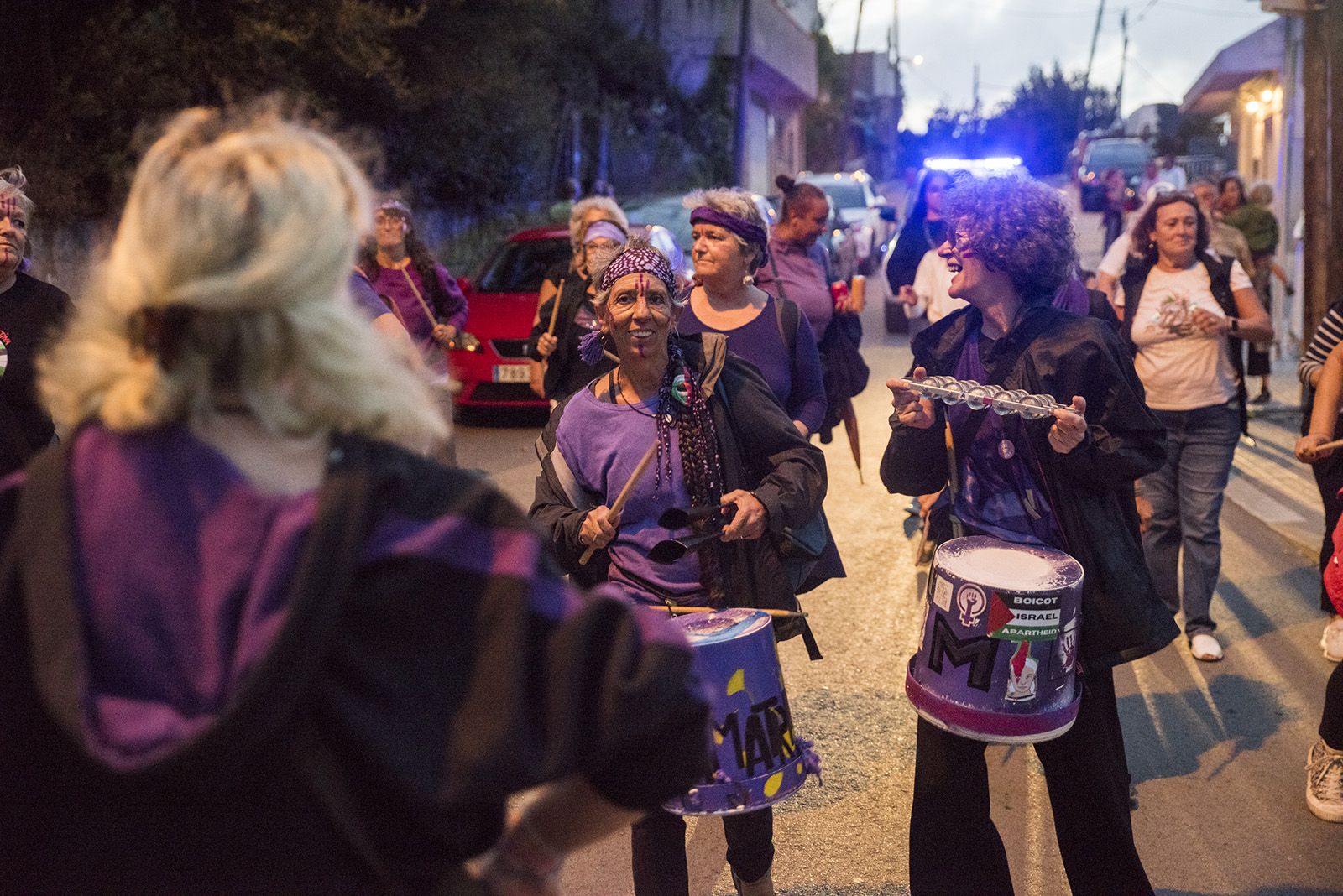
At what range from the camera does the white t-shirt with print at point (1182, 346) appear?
18.6ft

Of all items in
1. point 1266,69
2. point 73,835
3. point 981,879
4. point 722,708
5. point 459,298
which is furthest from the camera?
point 1266,69

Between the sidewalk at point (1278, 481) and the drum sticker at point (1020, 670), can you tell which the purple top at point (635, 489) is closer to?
the drum sticker at point (1020, 670)

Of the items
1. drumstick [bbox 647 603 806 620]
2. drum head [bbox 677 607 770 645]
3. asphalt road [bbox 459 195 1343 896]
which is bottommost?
asphalt road [bbox 459 195 1343 896]

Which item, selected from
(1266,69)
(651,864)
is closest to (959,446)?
(651,864)

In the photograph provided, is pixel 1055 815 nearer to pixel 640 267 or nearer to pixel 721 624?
pixel 721 624

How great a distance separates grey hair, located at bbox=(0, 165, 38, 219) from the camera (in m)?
4.67

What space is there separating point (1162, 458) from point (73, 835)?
2776 millimetres

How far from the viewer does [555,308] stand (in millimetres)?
6746

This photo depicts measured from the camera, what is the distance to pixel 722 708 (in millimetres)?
2826

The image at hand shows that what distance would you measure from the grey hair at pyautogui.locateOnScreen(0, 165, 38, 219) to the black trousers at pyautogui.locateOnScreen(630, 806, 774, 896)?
3.24 meters

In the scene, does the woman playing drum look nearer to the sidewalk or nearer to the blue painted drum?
the blue painted drum

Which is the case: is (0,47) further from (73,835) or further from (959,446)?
(73,835)

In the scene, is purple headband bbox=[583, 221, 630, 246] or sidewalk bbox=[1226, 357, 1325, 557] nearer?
purple headband bbox=[583, 221, 630, 246]

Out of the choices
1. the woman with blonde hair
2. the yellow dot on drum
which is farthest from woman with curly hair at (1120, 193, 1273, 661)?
the woman with blonde hair
